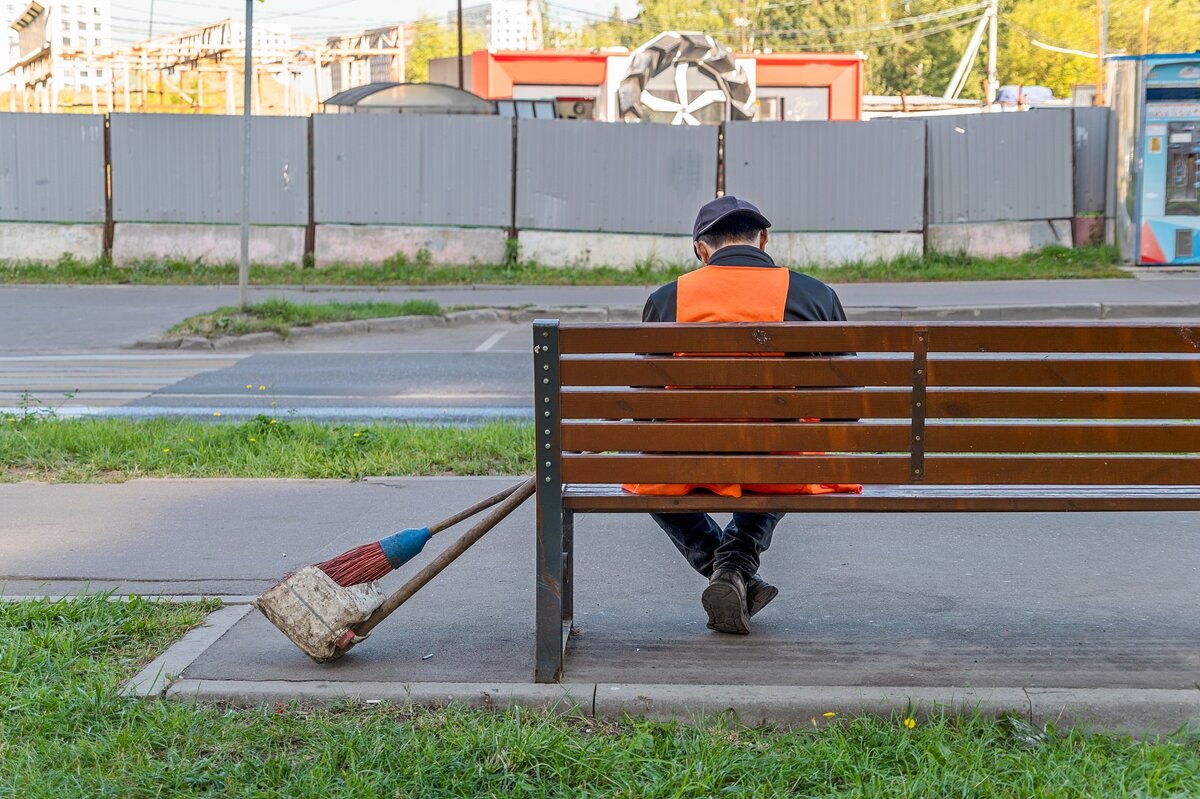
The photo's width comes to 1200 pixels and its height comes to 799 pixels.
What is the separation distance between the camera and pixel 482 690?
3764 mm

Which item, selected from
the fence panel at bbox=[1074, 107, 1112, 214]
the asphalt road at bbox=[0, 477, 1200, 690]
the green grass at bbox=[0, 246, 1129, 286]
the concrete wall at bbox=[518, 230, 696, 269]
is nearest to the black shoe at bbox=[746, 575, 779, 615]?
the asphalt road at bbox=[0, 477, 1200, 690]

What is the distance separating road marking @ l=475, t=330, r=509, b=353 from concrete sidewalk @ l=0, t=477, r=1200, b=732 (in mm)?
6791

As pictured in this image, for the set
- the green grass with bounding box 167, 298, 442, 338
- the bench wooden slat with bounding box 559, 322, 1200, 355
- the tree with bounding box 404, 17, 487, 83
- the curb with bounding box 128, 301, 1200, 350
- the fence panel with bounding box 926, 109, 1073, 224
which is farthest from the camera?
the tree with bounding box 404, 17, 487, 83

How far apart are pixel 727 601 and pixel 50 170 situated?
19682 mm

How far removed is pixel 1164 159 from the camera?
1805 cm

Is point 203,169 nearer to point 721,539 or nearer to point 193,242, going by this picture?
point 193,242

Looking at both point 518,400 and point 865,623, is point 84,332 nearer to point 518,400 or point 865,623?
point 518,400

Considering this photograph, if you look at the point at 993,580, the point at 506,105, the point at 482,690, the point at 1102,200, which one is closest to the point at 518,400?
the point at 993,580

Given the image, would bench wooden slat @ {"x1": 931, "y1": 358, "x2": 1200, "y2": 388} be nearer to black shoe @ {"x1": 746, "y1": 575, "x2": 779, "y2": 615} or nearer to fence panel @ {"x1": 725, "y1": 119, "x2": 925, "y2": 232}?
black shoe @ {"x1": 746, "y1": 575, "x2": 779, "y2": 615}

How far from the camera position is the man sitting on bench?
4191 millimetres

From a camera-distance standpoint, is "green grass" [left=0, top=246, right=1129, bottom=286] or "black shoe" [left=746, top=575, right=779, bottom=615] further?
"green grass" [left=0, top=246, right=1129, bottom=286]

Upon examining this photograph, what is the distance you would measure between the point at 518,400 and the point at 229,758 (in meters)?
6.91

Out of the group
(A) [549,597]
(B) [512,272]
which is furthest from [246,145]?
(A) [549,597]

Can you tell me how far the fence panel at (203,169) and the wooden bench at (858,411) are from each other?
1799 cm
